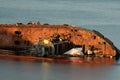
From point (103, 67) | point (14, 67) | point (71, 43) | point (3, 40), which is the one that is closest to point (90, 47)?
point (71, 43)

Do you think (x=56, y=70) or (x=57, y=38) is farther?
(x=57, y=38)

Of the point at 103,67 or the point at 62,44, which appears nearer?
the point at 103,67

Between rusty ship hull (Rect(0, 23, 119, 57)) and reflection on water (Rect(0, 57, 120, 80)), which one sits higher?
rusty ship hull (Rect(0, 23, 119, 57))

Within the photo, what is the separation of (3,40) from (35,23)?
5.65m

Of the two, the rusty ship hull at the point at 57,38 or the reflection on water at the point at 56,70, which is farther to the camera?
the rusty ship hull at the point at 57,38

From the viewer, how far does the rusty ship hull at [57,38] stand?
440 feet

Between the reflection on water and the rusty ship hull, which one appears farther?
the rusty ship hull

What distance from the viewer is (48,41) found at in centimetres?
12988

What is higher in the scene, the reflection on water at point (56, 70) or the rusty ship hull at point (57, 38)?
the rusty ship hull at point (57, 38)

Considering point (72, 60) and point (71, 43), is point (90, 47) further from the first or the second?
point (72, 60)

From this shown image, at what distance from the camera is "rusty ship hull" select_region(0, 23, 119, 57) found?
13425cm

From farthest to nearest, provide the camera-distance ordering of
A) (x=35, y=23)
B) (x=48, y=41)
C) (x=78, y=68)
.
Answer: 1. (x=35, y=23)
2. (x=48, y=41)
3. (x=78, y=68)

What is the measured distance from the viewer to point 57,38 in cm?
13450

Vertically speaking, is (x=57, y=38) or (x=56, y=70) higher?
(x=57, y=38)
